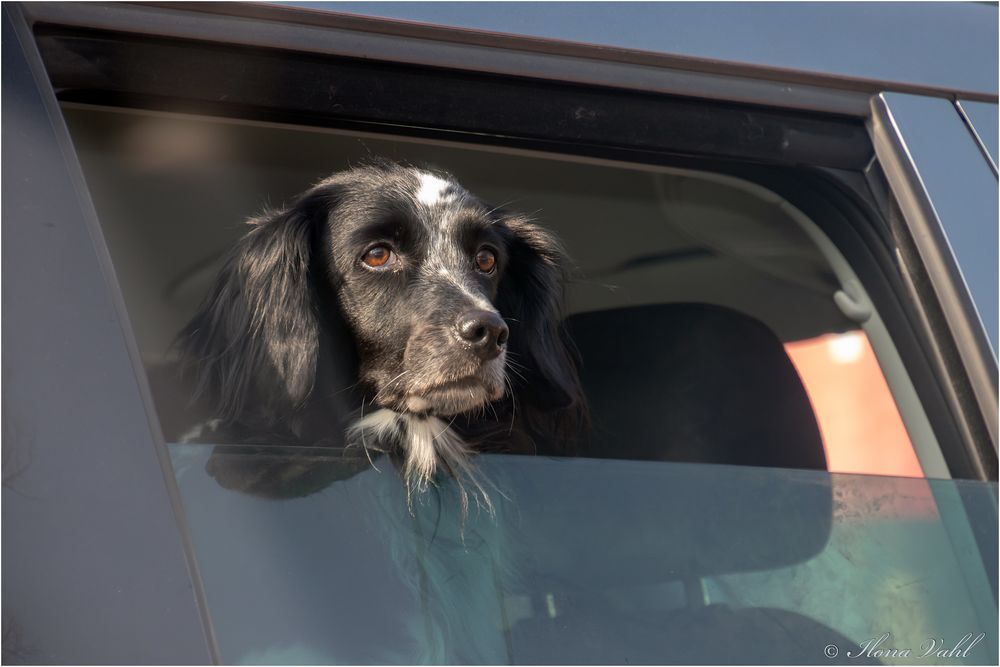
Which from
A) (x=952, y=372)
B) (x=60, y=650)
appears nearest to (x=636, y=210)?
(x=952, y=372)

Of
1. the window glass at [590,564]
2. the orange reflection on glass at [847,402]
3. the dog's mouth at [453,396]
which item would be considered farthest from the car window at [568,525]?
the dog's mouth at [453,396]

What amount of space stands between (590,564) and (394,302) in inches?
42.4

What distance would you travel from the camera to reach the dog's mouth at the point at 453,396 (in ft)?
6.49

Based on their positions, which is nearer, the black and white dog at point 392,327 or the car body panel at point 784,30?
the car body panel at point 784,30

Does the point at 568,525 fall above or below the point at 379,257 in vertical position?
below

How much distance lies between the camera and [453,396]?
198cm

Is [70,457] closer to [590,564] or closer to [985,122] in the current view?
[590,564]

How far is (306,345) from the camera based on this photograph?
195cm

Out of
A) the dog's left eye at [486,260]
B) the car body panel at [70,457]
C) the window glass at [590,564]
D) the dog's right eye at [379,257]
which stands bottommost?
the window glass at [590,564]

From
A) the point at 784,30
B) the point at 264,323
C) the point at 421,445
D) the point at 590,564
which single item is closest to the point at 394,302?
the point at 264,323

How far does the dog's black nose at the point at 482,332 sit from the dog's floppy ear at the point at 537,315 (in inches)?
10.4

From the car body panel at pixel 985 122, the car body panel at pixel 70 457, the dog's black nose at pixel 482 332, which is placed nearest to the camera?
the car body panel at pixel 70 457

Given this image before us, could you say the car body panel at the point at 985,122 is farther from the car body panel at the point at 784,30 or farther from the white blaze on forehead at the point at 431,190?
the white blaze on forehead at the point at 431,190

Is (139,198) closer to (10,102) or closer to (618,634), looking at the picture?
(10,102)
